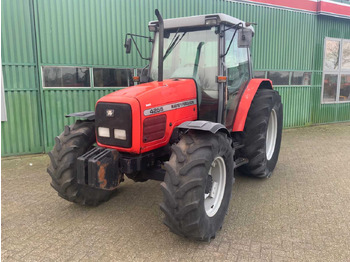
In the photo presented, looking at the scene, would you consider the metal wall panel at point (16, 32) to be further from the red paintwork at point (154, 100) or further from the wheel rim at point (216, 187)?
the wheel rim at point (216, 187)

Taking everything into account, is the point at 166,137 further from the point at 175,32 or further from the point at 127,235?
the point at 175,32

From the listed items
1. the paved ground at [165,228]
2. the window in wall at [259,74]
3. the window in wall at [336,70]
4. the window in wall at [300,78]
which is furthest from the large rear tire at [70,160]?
the window in wall at [336,70]

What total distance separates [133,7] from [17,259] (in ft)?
18.5

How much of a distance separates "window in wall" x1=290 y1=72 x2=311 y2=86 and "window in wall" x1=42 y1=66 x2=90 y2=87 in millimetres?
6288

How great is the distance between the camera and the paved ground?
275 centimetres

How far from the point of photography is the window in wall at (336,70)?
32.3 feet

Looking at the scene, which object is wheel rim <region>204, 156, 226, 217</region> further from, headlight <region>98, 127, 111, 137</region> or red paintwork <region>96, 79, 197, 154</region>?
headlight <region>98, 127, 111, 137</region>

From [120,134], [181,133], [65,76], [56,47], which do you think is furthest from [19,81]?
[181,133]

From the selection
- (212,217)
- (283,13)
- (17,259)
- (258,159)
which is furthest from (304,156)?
(17,259)

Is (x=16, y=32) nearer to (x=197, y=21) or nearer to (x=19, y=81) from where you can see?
(x=19, y=81)

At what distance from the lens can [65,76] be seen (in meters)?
6.23

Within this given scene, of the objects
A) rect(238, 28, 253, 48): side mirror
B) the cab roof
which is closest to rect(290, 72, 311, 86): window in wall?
the cab roof

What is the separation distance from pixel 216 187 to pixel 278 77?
666 centimetres

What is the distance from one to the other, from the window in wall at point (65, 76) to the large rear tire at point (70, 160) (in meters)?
3.06
